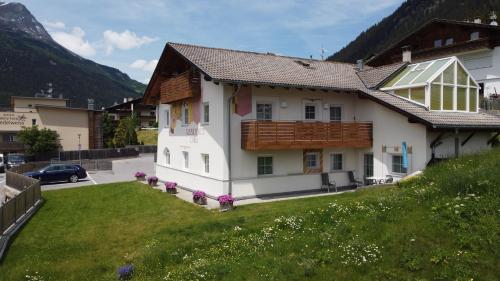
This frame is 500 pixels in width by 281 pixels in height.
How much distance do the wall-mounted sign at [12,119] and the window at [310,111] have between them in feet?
138

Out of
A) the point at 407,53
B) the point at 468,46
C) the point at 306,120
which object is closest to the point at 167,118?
the point at 306,120

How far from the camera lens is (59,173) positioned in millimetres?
28219

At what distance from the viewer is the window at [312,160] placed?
19.9m

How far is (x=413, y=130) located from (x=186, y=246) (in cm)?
1244

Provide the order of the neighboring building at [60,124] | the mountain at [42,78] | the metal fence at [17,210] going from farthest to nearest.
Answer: the mountain at [42,78]
the neighboring building at [60,124]
the metal fence at [17,210]

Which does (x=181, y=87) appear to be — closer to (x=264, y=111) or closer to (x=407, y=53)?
(x=264, y=111)

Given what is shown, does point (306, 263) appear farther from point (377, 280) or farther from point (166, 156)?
point (166, 156)

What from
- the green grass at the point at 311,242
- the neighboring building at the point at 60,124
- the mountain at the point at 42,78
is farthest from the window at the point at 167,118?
the mountain at the point at 42,78

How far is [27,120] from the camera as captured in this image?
159ft

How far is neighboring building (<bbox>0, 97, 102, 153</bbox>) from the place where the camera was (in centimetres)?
4772

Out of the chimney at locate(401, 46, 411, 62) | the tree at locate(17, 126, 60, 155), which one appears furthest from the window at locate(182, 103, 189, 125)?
the tree at locate(17, 126, 60, 155)

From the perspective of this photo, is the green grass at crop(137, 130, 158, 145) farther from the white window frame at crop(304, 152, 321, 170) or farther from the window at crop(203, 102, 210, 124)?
the white window frame at crop(304, 152, 321, 170)

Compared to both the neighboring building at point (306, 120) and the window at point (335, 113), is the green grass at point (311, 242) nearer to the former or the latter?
the neighboring building at point (306, 120)

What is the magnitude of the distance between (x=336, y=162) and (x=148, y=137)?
51147 mm
